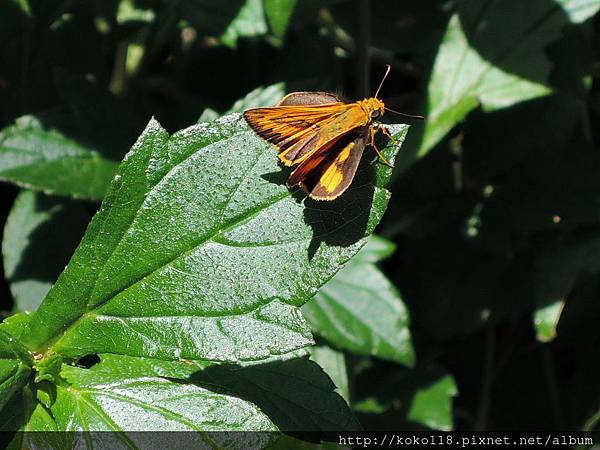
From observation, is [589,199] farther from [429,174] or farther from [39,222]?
[39,222]

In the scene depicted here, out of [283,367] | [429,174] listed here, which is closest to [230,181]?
[283,367]

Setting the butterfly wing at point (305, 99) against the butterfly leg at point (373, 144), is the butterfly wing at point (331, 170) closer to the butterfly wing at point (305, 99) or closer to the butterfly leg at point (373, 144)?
the butterfly leg at point (373, 144)

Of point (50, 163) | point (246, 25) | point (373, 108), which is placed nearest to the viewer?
point (373, 108)

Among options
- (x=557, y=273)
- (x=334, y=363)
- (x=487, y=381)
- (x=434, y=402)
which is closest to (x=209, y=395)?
(x=334, y=363)

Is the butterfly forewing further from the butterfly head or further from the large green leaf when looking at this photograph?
the large green leaf

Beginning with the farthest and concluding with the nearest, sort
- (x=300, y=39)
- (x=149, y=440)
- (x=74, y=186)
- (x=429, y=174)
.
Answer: (x=429, y=174), (x=300, y=39), (x=74, y=186), (x=149, y=440)

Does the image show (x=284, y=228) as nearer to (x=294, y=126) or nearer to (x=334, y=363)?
(x=294, y=126)
